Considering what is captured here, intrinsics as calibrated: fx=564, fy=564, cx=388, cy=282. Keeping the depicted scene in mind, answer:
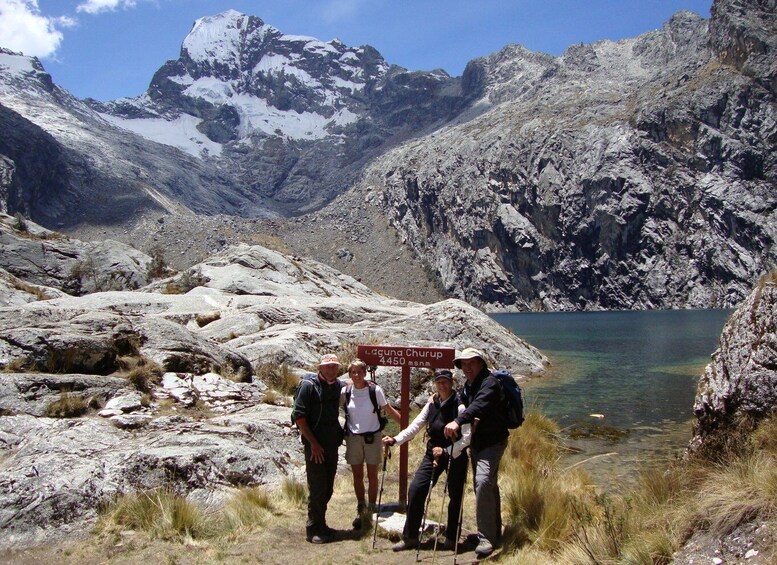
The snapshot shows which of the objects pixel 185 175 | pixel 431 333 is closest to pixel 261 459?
pixel 431 333

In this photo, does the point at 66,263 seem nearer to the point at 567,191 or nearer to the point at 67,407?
the point at 67,407

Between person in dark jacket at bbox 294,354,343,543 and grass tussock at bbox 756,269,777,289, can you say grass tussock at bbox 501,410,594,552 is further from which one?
grass tussock at bbox 756,269,777,289

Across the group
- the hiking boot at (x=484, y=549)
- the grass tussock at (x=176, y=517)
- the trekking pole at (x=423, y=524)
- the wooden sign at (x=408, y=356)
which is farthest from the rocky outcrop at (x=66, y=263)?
the hiking boot at (x=484, y=549)

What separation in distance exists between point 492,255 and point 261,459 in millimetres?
143281

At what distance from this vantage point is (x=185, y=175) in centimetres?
19162

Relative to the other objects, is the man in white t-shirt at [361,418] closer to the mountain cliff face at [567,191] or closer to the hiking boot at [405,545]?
the hiking boot at [405,545]

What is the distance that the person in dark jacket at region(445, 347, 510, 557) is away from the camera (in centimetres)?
609

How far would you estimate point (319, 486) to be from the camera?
7.08 metres

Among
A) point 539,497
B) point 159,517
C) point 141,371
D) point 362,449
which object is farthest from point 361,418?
point 141,371

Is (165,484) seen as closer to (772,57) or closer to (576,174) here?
(576,174)

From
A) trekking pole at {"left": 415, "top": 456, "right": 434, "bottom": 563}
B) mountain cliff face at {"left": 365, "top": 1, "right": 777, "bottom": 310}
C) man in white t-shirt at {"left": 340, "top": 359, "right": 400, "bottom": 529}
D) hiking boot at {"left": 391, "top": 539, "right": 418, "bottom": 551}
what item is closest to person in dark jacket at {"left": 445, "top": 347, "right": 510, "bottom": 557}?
trekking pole at {"left": 415, "top": 456, "right": 434, "bottom": 563}

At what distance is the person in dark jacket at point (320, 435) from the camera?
23.0 ft

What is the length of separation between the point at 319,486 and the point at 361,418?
1.02 metres

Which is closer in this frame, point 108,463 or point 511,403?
point 511,403
